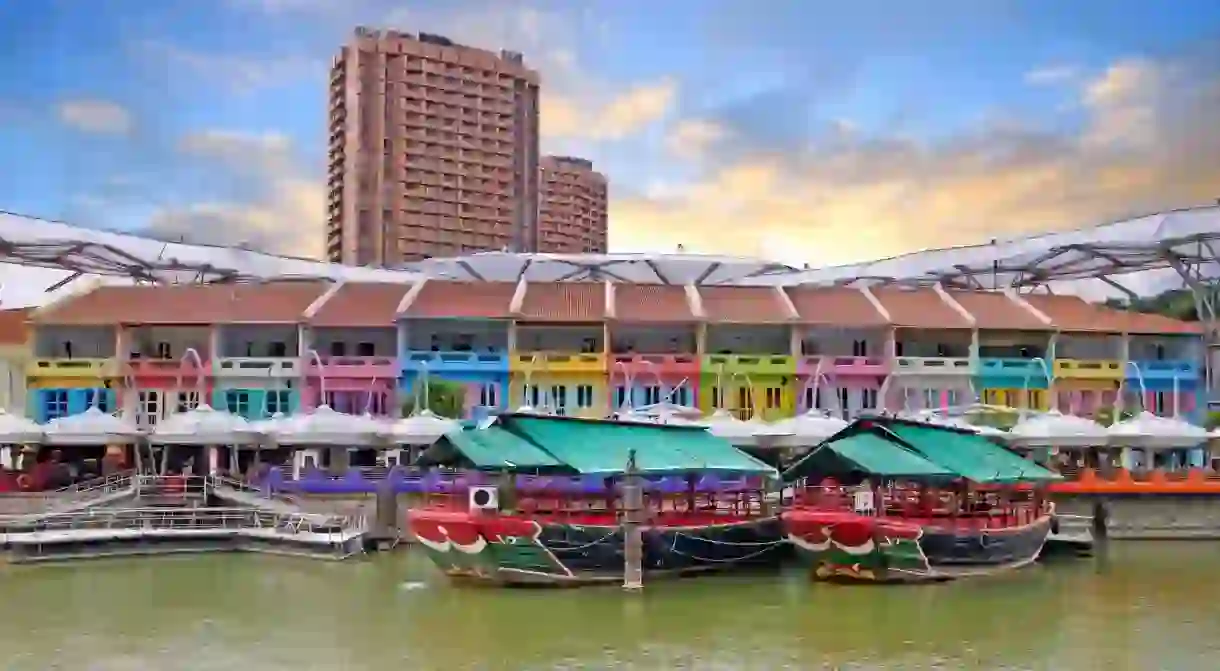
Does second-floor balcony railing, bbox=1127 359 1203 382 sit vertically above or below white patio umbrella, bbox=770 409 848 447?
above

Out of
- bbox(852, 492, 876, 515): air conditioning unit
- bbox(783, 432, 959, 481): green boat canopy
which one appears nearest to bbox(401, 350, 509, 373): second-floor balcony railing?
bbox(783, 432, 959, 481): green boat canopy

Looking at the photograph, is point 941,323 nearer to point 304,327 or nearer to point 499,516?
point 304,327

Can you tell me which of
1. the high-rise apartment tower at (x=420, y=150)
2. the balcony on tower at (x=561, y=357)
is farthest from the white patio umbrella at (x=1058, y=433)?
the high-rise apartment tower at (x=420, y=150)

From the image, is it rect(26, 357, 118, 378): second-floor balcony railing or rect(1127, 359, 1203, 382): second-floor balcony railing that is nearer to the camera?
rect(26, 357, 118, 378): second-floor balcony railing

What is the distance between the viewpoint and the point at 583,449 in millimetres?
29531

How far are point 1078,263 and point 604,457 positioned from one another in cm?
2936

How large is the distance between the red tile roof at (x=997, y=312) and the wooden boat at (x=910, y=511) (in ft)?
51.1

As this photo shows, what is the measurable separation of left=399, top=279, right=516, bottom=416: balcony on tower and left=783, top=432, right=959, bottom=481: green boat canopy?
56.7 feet

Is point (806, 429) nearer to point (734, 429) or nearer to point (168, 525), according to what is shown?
point (734, 429)

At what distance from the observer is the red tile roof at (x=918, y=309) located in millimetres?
49406

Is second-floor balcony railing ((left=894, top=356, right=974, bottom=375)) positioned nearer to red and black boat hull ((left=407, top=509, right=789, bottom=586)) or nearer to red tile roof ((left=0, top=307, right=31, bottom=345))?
red and black boat hull ((left=407, top=509, right=789, bottom=586))

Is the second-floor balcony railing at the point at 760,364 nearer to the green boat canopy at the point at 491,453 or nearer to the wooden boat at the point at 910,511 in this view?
the wooden boat at the point at 910,511

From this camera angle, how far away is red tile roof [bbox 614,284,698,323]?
48406 mm

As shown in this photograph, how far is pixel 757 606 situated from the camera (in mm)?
26766
